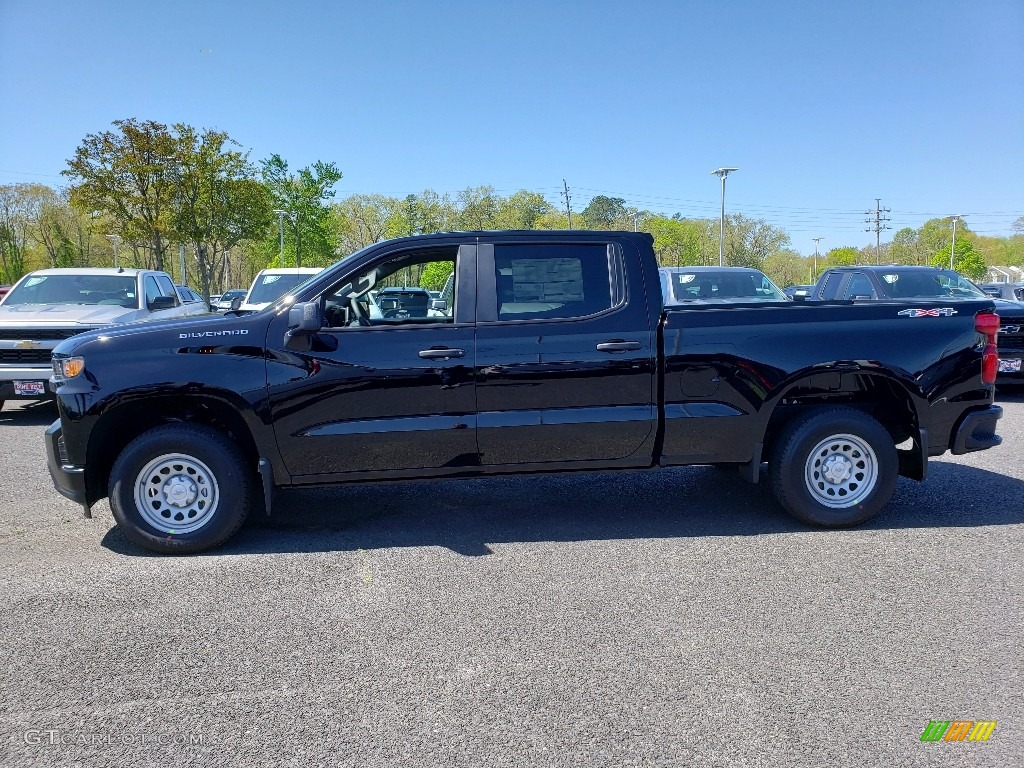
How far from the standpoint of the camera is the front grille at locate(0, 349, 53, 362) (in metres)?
9.50

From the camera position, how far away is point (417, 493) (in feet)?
20.6

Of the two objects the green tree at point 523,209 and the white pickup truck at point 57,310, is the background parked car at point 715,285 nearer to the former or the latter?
the white pickup truck at point 57,310

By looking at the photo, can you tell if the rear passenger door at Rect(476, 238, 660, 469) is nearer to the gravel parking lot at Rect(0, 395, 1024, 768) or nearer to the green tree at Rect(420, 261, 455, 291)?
the green tree at Rect(420, 261, 455, 291)

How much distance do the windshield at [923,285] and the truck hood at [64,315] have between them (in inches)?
411

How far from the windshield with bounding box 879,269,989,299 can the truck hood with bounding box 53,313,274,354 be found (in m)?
9.42

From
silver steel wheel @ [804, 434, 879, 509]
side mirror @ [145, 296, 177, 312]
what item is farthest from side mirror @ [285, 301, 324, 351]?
side mirror @ [145, 296, 177, 312]

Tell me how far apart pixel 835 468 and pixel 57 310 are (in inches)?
→ 382

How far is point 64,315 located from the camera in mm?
10016

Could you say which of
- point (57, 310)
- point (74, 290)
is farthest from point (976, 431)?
point (74, 290)

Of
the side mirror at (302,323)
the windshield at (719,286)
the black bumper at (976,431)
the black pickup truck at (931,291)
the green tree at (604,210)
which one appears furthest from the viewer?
the green tree at (604,210)

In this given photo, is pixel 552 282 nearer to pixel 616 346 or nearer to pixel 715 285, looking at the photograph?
pixel 616 346

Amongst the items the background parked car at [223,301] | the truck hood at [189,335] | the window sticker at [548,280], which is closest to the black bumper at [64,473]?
the truck hood at [189,335]

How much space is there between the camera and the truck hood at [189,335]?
4.78 meters

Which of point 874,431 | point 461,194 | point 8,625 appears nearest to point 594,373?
point 874,431
